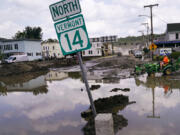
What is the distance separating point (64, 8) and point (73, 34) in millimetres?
625

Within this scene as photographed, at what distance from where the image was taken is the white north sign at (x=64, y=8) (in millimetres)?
3857

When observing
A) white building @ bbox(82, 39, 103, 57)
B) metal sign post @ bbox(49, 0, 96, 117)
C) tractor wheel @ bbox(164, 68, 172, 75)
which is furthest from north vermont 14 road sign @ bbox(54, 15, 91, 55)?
white building @ bbox(82, 39, 103, 57)

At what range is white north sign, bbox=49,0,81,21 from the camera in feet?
12.7

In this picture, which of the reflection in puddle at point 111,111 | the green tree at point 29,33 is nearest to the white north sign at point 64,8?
the reflection in puddle at point 111,111

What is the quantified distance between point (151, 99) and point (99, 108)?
287 cm

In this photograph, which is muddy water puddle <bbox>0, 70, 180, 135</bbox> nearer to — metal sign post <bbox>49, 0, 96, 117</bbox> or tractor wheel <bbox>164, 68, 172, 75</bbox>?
metal sign post <bbox>49, 0, 96, 117</bbox>

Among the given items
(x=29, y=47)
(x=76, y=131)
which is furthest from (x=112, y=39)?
(x=76, y=131)

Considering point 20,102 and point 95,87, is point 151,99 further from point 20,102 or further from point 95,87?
point 20,102

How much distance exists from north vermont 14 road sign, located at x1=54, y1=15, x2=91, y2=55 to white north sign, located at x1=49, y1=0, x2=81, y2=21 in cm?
13

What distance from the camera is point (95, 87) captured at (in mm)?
13258

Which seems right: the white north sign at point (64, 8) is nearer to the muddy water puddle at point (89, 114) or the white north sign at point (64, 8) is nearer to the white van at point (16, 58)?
the muddy water puddle at point (89, 114)

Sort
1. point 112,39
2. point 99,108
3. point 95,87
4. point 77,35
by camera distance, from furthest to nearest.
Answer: point 112,39
point 95,87
point 99,108
point 77,35

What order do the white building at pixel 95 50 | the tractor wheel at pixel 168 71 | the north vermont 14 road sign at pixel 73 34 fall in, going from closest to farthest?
the north vermont 14 road sign at pixel 73 34, the tractor wheel at pixel 168 71, the white building at pixel 95 50

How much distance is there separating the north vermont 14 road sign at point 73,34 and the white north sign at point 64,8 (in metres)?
0.13
